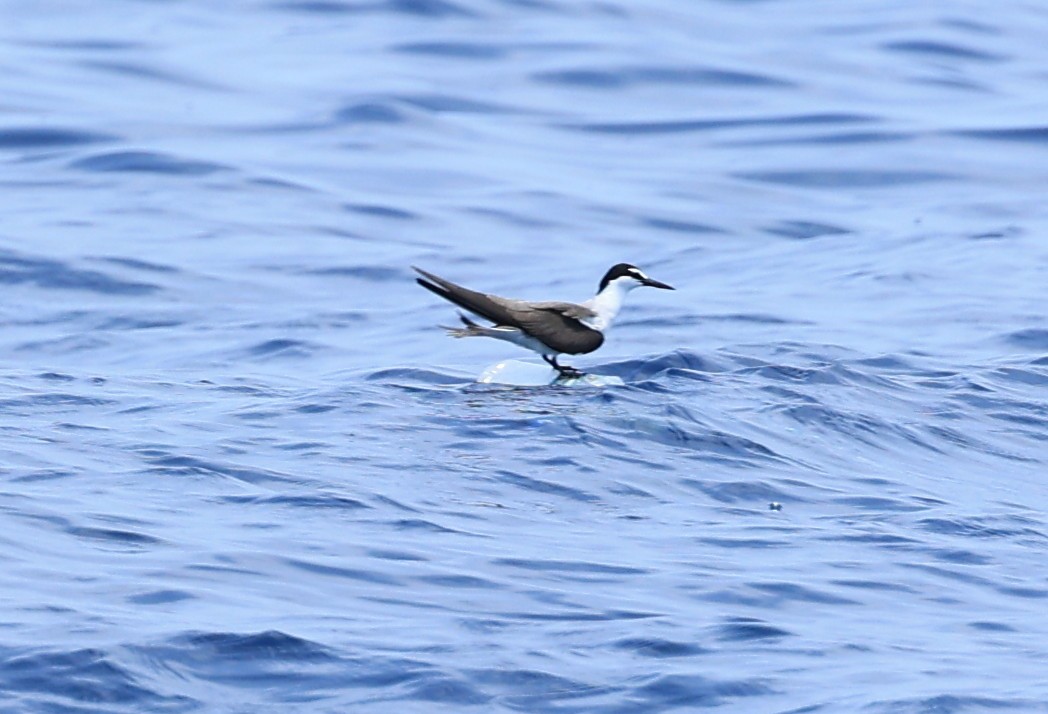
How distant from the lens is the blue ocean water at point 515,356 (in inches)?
271

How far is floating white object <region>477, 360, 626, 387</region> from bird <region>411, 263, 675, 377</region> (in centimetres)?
9

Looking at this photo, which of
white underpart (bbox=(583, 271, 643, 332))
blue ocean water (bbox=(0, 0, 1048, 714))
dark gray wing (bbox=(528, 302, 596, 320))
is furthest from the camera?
white underpart (bbox=(583, 271, 643, 332))

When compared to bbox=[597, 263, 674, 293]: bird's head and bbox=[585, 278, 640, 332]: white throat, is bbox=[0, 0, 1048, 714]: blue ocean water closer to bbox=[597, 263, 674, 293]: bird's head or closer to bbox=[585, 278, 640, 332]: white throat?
bbox=[585, 278, 640, 332]: white throat

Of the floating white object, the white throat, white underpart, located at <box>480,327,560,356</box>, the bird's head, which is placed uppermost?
the bird's head

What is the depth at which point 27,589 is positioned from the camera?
23.7ft

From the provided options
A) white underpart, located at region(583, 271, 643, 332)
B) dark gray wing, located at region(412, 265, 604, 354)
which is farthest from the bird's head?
dark gray wing, located at region(412, 265, 604, 354)

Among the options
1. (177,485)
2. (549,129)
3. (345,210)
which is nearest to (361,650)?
(177,485)

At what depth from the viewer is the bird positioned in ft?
39.1

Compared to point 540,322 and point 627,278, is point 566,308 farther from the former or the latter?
point 627,278

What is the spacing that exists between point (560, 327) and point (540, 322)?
15 cm

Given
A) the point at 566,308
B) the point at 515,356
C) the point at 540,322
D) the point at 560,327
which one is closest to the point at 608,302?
the point at 566,308

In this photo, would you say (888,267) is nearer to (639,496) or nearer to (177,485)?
(639,496)

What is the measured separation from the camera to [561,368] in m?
12.4

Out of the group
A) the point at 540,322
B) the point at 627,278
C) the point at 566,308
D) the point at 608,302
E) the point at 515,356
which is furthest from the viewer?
the point at 515,356
